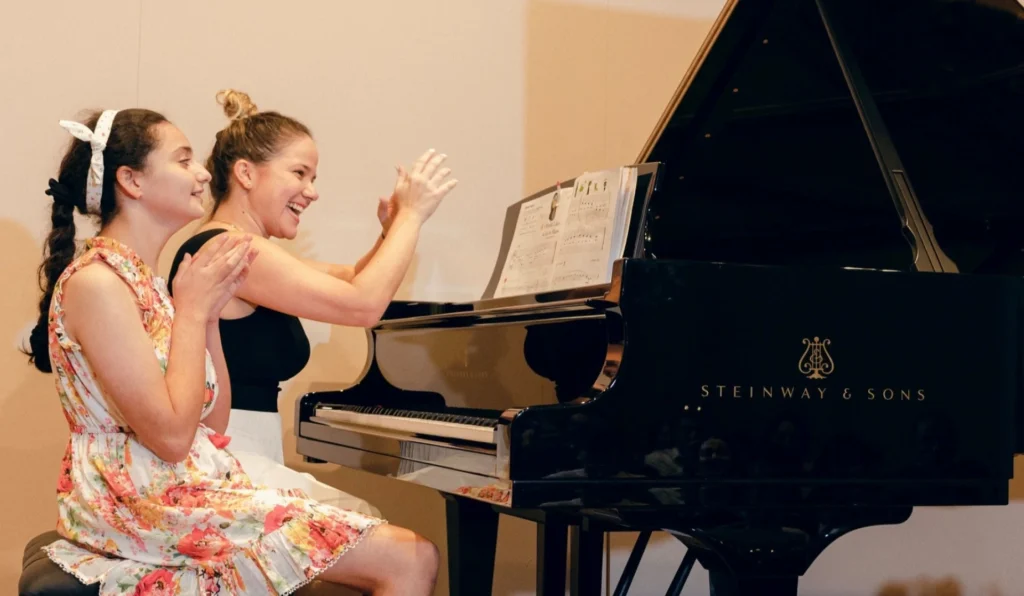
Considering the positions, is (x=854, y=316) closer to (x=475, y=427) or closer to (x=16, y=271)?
(x=475, y=427)

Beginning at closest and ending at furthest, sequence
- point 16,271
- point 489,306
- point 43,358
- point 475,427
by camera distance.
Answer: point 475,427, point 43,358, point 489,306, point 16,271

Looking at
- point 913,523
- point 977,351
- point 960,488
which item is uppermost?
point 977,351

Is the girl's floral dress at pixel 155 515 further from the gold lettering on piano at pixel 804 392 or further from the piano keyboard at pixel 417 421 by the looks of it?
the gold lettering on piano at pixel 804 392

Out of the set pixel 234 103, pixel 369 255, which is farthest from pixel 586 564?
pixel 234 103

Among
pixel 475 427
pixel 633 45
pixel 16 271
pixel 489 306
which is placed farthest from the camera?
pixel 633 45

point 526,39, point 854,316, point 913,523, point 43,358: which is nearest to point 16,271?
point 43,358

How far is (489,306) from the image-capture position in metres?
2.44

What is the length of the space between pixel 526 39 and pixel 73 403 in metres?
2.41

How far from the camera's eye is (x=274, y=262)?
7.70 feet

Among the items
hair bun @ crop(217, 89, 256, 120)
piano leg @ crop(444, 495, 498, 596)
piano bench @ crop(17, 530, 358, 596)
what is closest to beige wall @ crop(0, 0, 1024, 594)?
hair bun @ crop(217, 89, 256, 120)

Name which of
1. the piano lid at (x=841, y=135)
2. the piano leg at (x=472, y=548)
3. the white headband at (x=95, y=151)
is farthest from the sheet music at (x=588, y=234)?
the white headband at (x=95, y=151)

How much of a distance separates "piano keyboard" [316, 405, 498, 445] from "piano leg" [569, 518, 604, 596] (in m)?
0.51

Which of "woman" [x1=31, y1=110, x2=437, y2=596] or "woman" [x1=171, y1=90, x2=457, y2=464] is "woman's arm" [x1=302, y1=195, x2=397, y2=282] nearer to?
"woman" [x1=171, y1=90, x2=457, y2=464]

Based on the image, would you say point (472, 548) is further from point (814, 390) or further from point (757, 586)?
point (814, 390)
